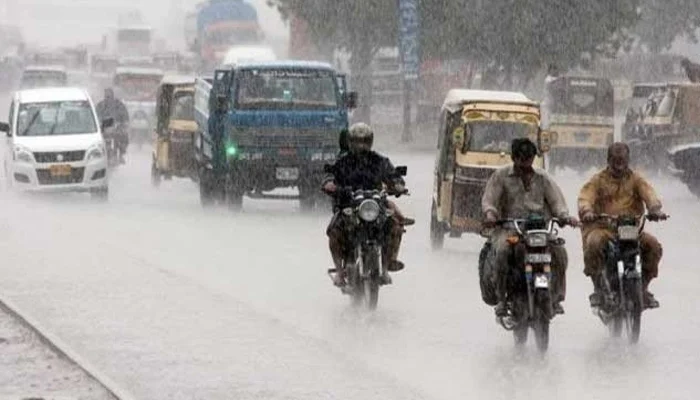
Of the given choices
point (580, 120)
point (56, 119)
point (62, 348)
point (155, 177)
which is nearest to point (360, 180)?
point (62, 348)

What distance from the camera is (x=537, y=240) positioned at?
47.7 ft

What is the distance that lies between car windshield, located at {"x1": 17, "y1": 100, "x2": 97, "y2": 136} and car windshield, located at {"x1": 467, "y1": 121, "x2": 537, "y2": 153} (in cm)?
1150

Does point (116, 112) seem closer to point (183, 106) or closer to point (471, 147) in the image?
point (183, 106)

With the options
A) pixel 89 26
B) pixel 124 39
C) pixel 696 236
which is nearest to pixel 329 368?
pixel 696 236

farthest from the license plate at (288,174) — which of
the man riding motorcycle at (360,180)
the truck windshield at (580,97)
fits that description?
the truck windshield at (580,97)

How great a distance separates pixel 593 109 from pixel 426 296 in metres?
26.5

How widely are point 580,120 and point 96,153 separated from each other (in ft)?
45.1

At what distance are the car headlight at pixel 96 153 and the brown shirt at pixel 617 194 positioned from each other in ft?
63.7

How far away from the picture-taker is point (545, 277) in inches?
572

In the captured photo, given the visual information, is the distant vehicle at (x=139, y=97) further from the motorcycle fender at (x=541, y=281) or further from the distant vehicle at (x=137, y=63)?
the motorcycle fender at (x=541, y=281)

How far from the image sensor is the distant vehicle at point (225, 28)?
91312 millimetres

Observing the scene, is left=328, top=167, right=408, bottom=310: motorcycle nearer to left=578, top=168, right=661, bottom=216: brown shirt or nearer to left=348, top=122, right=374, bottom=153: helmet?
left=348, top=122, right=374, bottom=153: helmet

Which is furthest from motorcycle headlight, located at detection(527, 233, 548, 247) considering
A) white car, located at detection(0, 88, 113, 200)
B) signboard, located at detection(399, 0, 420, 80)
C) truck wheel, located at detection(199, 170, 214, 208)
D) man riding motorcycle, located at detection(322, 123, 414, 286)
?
signboard, located at detection(399, 0, 420, 80)

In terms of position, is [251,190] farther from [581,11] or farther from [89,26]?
[89,26]
